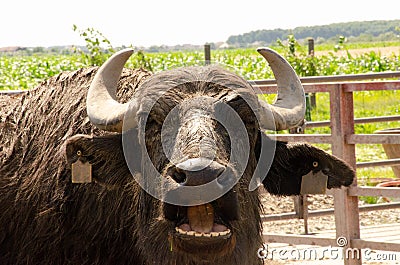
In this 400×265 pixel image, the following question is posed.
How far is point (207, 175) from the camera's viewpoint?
383 centimetres

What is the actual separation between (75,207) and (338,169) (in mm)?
1807

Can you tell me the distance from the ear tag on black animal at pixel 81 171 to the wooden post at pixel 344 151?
315 cm

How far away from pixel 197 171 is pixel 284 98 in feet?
5.48

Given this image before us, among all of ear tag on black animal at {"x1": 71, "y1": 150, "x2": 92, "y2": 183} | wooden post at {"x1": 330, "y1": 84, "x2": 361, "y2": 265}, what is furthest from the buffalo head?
wooden post at {"x1": 330, "y1": 84, "x2": 361, "y2": 265}

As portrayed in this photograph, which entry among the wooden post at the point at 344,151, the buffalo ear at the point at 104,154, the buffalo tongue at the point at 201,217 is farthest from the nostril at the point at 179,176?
the wooden post at the point at 344,151

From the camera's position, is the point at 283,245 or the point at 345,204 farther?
the point at 283,245

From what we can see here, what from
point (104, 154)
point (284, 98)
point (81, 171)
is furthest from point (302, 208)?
point (81, 171)

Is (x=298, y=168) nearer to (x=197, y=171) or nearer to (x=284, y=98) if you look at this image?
(x=284, y=98)

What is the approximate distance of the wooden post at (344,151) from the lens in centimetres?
748

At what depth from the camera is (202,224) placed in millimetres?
4098

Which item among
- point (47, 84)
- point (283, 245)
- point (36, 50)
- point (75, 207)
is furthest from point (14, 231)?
point (36, 50)

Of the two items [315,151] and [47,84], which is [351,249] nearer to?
[315,151]

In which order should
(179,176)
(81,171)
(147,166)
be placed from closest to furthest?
(179,176) < (147,166) < (81,171)

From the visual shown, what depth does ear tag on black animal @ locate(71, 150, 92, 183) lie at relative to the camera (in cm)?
494
